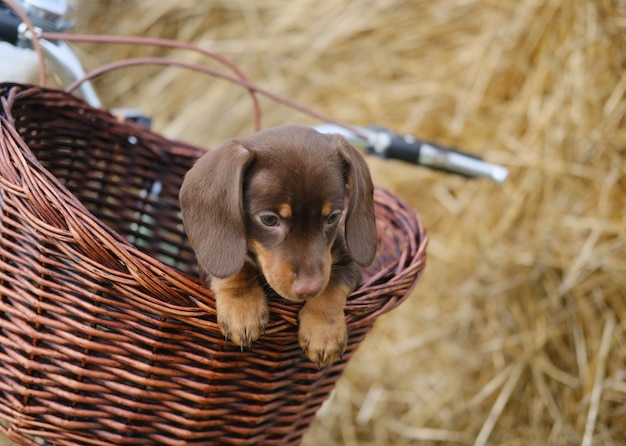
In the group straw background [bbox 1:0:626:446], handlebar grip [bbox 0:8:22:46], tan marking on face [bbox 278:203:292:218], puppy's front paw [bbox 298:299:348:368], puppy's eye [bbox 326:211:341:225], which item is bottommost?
straw background [bbox 1:0:626:446]

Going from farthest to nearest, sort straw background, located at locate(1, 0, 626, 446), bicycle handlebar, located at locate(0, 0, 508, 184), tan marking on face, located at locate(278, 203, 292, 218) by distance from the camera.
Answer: straw background, located at locate(1, 0, 626, 446) → bicycle handlebar, located at locate(0, 0, 508, 184) → tan marking on face, located at locate(278, 203, 292, 218)

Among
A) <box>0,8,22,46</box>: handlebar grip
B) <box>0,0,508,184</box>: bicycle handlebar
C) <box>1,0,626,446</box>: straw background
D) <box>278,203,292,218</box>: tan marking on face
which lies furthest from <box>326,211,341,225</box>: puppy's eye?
<box>1,0,626,446</box>: straw background

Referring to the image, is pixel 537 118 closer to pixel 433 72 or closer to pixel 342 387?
pixel 433 72

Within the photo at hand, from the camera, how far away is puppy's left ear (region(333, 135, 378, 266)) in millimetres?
1852

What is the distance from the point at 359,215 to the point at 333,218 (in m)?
0.07

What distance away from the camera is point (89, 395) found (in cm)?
175

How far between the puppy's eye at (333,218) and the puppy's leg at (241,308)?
0.24 metres

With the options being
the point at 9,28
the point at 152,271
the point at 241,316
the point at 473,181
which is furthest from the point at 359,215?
the point at 473,181

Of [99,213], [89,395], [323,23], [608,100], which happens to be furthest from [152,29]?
[89,395]

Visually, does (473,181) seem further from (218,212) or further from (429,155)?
(218,212)

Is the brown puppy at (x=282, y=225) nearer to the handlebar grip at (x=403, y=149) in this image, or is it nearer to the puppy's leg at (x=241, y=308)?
the puppy's leg at (x=241, y=308)

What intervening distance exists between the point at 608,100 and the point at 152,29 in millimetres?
2847

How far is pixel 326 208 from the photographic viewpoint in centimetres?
182

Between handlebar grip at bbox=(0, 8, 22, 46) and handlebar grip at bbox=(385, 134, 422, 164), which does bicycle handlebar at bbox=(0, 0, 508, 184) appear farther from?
handlebar grip at bbox=(0, 8, 22, 46)
